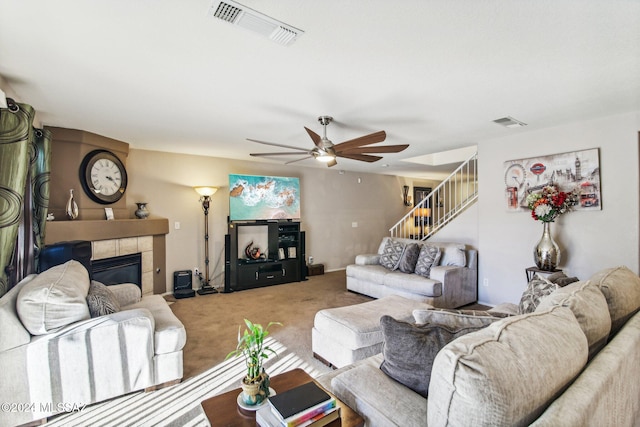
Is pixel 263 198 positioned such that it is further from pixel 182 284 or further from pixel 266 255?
pixel 182 284

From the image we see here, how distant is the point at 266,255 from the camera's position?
19.6ft

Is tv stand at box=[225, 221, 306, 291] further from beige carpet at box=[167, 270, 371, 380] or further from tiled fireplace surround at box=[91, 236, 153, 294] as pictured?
tiled fireplace surround at box=[91, 236, 153, 294]

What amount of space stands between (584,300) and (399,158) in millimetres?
4638

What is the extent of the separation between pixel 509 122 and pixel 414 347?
3.31 m

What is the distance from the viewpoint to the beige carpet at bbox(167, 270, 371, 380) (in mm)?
2949

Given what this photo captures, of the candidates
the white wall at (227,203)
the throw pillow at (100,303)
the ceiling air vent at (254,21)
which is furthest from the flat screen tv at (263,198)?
the ceiling air vent at (254,21)

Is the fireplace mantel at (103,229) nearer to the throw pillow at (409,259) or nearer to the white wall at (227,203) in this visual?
the white wall at (227,203)

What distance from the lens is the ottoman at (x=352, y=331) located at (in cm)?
245

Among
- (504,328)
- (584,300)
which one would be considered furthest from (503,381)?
(584,300)

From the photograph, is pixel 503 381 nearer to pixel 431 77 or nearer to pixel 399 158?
pixel 431 77

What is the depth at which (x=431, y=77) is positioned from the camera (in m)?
2.36

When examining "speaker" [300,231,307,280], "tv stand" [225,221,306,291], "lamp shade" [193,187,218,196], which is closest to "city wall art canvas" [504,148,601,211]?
"speaker" [300,231,307,280]

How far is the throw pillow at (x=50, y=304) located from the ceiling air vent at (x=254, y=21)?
2.07m

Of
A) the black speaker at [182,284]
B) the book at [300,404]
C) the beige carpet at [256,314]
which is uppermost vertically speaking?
the book at [300,404]
